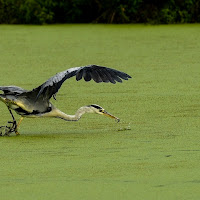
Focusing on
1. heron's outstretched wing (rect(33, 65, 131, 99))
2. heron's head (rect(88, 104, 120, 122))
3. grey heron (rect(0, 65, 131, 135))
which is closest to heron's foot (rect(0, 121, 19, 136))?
grey heron (rect(0, 65, 131, 135))

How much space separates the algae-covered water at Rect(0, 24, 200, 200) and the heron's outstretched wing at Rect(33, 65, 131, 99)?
27 centimetres

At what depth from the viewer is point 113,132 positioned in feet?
15.5

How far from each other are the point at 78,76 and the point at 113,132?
0.41 meters

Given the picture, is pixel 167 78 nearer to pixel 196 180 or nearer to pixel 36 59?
pixel 36 59

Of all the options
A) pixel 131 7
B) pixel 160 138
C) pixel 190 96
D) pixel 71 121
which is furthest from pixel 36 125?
pixel 131 7

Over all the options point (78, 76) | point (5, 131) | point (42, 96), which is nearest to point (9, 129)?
point (5, 131)

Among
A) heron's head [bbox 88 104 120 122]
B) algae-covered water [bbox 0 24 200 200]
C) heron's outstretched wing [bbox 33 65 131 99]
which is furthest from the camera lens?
heron's head [bbox 88 104 120 122]

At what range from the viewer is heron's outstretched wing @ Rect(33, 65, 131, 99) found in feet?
15.2

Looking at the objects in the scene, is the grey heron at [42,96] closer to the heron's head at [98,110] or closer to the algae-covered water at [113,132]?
the heron's head at [98,110]

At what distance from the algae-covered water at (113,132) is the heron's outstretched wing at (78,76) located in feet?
0.88

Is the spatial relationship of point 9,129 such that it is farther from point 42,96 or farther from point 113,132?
point 113,132

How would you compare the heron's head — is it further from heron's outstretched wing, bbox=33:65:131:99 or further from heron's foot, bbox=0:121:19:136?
heron's foot, bbox=0:121:19:136

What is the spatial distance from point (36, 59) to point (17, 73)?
1000 mm

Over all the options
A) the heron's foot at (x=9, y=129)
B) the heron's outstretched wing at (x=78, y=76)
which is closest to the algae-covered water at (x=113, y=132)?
the heron's foot at (x=9, y=129)
